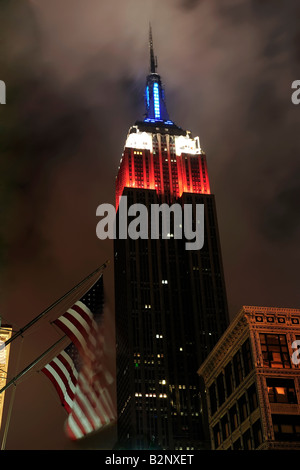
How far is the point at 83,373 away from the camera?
40.9 metres

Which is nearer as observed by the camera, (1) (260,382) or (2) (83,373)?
(2) (83,373)

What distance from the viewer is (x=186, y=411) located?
7598 inches

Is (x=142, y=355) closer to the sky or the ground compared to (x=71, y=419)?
closer to the sky

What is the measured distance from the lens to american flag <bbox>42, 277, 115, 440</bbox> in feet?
131

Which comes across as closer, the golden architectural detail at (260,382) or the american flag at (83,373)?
the american flag at (83,373)

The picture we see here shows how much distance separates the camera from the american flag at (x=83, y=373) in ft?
131

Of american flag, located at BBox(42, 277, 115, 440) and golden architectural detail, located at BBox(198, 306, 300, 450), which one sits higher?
golden architectural detail, located at BBox(198, 306, 300, 450)

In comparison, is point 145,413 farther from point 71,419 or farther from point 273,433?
point 71,419

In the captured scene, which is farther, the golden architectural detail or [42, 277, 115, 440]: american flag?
the golden architectural detail

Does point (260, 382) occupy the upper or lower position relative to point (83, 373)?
upper

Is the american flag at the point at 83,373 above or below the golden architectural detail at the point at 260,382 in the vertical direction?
below
